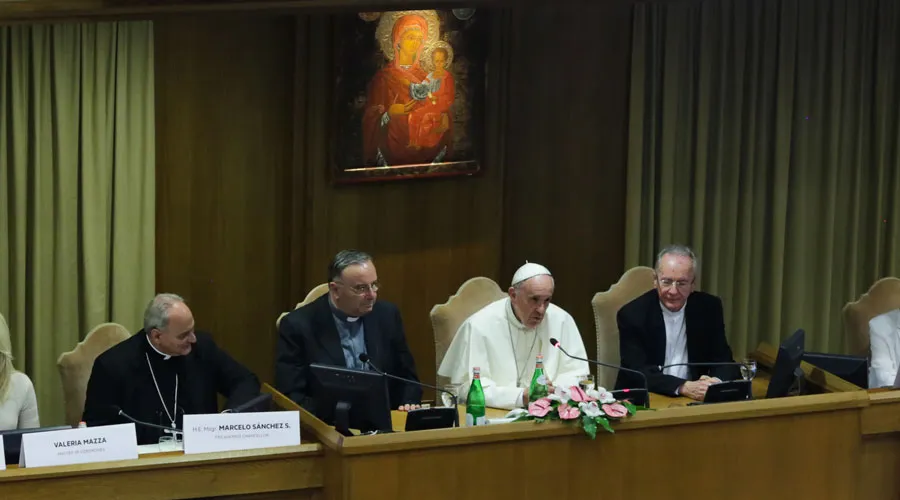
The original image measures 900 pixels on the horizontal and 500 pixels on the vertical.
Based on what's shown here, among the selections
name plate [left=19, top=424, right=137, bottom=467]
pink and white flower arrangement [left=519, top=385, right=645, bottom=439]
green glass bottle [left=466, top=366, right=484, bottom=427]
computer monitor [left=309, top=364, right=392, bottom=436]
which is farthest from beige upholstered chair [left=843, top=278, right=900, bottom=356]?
name plate [left=19, top=424, right=137, bottom=467]

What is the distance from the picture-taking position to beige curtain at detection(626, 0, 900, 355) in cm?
721

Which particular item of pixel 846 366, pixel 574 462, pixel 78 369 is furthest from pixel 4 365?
pixel 846 366

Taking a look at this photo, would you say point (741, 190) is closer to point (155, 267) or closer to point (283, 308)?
point (283, 308)

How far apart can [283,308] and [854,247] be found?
10.5ft

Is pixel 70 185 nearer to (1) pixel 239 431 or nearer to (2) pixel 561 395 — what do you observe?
(1) pixel 239 431

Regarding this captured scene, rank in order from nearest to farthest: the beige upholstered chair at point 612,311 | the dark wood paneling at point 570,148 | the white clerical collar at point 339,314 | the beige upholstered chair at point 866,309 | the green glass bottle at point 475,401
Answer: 1. the green glass bottle at point 475,401
2. the white clerical collar at point 339,314
3. the beige upholstered chair at point 612,311
4. the beige upholstered chair at point 866,309
5. the dark wood paneling at point 570,148

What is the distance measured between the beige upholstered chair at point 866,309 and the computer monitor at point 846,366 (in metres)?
0.90

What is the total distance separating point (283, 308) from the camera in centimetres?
668

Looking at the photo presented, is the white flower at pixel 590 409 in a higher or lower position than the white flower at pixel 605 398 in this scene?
lower

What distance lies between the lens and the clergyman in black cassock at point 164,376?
4.85 meters

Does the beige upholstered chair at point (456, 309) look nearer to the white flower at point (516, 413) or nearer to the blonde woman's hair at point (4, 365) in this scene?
the white flower at point (516, 413)

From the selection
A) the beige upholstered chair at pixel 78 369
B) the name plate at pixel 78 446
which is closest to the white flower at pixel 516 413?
the name plate at pixel 78 446

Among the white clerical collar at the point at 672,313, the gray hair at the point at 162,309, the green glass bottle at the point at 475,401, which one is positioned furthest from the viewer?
the white clerical collar at the point at 672,313

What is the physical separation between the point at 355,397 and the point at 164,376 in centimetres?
96
